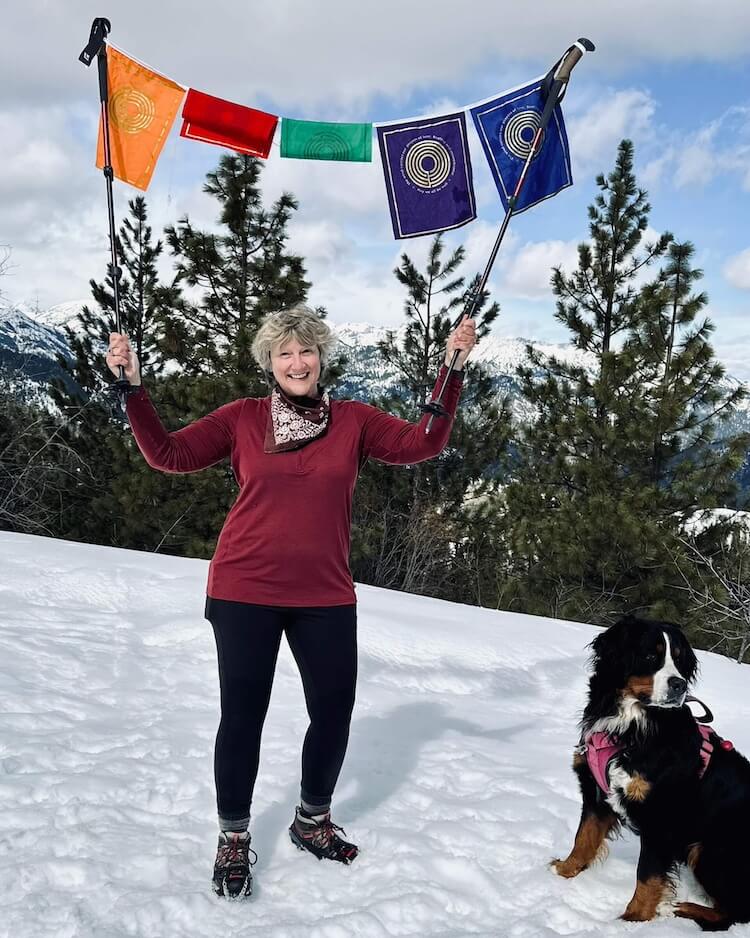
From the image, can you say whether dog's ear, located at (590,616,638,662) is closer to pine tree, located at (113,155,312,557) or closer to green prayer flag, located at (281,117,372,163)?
green prayer flag, located at (281,117,372,163)

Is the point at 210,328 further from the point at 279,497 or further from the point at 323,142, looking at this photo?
the point at 279,497

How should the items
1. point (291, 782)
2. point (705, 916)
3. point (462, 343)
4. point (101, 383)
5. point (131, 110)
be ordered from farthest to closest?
point (101, 383), point (131, 110), point (291, 782), point (462, 343), point (705, 916)

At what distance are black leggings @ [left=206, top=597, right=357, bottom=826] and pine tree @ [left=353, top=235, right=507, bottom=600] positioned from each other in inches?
459

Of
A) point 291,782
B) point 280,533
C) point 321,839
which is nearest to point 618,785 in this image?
point 321,839

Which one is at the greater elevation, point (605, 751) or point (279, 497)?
point (279, 497)

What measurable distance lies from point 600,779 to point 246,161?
43.3 ft

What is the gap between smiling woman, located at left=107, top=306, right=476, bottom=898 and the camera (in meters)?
2.41

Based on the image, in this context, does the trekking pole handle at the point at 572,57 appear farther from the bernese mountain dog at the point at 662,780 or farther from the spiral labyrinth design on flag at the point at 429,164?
the bernese mountain dog at the point at 662,780

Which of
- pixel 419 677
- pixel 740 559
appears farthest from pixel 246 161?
pixel 419 677

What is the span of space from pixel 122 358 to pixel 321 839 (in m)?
1.71

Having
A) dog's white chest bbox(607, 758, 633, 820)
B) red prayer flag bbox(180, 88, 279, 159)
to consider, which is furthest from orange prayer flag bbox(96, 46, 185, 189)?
dog's white chest bbox(607, 758, 633, 820)

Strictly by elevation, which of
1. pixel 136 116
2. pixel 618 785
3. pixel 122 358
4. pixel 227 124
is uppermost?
pixel 227 124

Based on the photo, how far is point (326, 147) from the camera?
168 inches

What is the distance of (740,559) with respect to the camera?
11.3 meters
